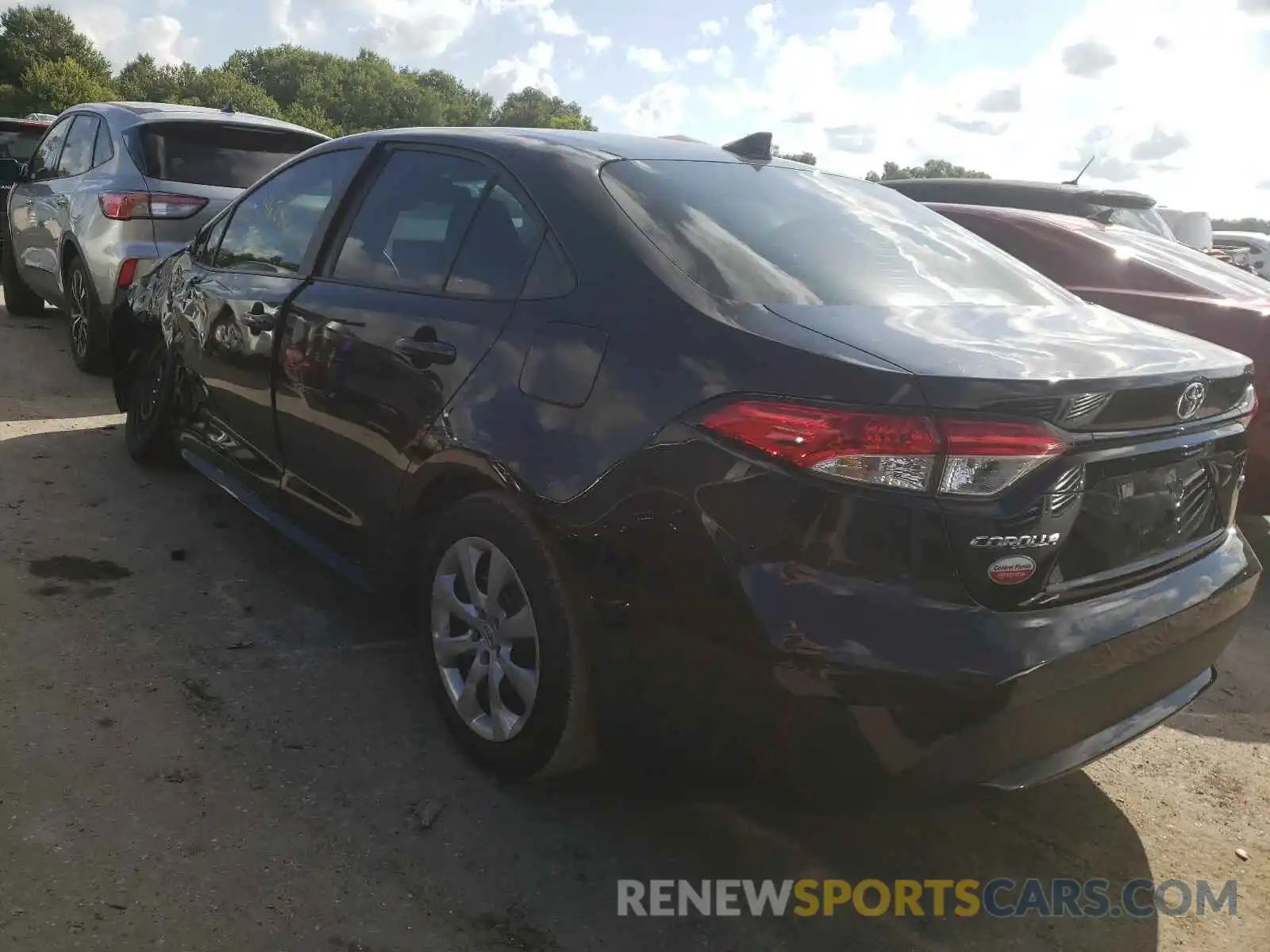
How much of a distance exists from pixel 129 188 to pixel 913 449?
5837 millimetres

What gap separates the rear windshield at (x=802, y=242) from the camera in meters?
2.53

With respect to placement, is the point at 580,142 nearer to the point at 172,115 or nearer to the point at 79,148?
the point at 172,115

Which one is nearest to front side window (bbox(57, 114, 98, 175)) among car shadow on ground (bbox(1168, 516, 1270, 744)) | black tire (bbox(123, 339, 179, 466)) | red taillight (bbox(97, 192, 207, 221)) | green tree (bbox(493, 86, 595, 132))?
red taillight (bbox(97, 192, 207, 221))

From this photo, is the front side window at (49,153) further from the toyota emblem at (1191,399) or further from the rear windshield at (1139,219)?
the toyota emblem at (1191,399)

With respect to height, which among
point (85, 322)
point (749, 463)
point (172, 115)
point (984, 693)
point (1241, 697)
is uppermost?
point (172, 115)

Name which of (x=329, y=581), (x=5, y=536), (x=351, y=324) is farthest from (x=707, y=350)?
(x=5, y=536)

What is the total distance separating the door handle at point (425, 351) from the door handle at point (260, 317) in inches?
33.8

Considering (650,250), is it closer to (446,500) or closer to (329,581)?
(446,500)

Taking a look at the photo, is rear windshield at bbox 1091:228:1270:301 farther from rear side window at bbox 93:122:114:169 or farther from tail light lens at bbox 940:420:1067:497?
rear side window at bbox 93:122:114:169

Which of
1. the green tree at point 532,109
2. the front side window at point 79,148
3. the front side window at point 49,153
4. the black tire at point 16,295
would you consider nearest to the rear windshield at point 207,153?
the front side window at point 79,148

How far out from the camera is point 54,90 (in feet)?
197

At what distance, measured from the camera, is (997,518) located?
2.01m

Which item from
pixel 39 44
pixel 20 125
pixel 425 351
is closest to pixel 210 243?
pixel 425 351

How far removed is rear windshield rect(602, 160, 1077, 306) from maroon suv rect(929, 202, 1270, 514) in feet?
6.63
